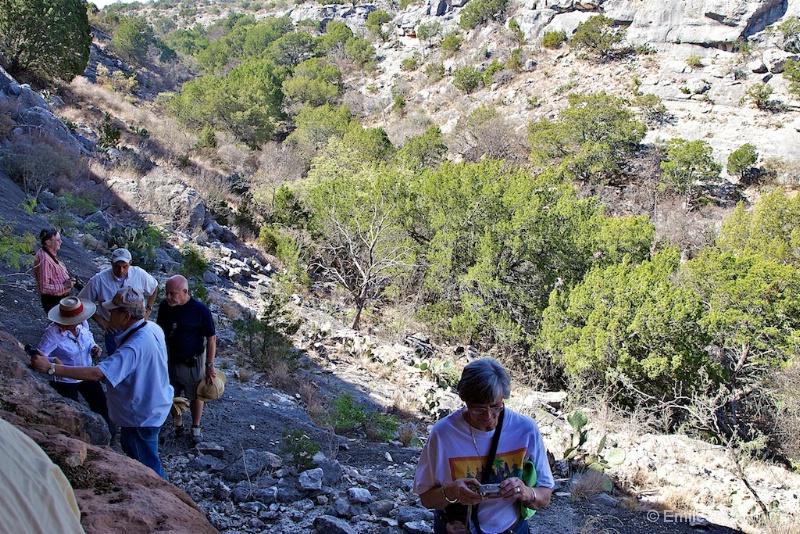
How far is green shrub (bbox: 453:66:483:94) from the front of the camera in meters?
37.8

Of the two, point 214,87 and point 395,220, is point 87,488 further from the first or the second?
point 214,87

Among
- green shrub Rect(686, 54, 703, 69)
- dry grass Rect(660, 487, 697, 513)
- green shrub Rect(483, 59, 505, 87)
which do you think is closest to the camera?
dry grass Rect(660, 487, 697, 513)

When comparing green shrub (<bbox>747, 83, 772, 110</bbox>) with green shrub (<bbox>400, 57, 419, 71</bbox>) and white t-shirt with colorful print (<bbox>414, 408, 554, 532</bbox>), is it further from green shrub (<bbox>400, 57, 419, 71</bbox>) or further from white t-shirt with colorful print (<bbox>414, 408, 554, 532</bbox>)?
white t-shirt with colorful print (<bbox>414, 408, 554, 532</bbox>)

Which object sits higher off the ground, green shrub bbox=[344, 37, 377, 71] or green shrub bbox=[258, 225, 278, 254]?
green shrub bbox=[344, 37, 377, 71]

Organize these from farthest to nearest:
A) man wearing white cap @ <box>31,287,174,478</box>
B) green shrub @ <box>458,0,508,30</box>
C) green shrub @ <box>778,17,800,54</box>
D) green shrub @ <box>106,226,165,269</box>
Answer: green shrub @ <box>458,0,508,30</box>, green shrub @ <box>778,17,800,54</box>, green shrub @ <box>106,226,165,269</box>, man wearing white cap @ <box>31,287,174,478</box>

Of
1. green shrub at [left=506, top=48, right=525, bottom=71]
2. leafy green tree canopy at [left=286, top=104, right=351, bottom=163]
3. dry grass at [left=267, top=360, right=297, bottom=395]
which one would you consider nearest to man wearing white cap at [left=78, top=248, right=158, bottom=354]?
dry grass at [left=267, top=360, right=297, bottom=395]

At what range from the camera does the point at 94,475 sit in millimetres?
2150

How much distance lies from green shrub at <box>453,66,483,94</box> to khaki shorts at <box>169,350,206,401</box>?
37.2 metres

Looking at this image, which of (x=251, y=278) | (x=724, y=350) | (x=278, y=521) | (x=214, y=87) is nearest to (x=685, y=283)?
(x=724, y=350)

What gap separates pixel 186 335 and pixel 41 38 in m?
20.2

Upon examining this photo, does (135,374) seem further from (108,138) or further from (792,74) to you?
(792,74)

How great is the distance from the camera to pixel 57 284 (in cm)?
419

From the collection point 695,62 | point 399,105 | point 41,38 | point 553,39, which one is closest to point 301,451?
point 41,38

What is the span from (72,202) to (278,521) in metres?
9.19
